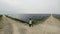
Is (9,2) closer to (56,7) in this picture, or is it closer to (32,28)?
(32,28)

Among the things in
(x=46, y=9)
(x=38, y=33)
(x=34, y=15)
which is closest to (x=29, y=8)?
(x=34, y=15)

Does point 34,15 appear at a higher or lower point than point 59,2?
lower

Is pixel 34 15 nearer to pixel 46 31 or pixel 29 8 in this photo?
pixel 29 8

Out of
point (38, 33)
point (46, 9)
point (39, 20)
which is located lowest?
point (38, 33)

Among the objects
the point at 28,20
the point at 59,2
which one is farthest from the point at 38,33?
the point at 59,2

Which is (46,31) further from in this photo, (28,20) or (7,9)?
(7,9)
